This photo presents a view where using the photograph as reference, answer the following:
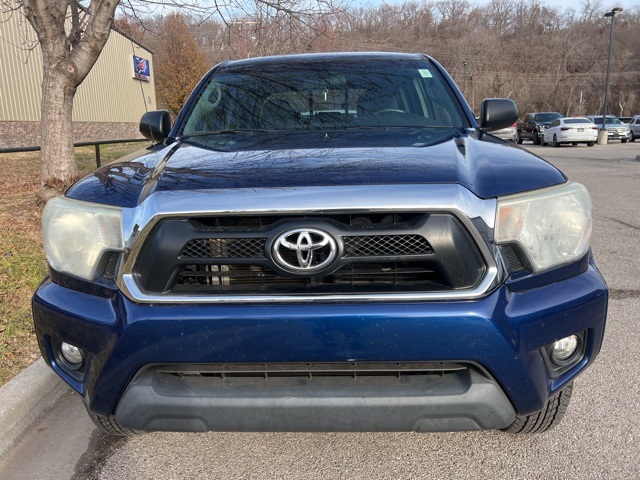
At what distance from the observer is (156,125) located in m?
3.43

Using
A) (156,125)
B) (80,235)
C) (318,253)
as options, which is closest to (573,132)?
(156,125)

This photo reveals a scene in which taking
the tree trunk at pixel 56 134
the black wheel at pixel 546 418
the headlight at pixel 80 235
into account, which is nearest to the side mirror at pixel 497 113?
the black wheel at pixel 546 418

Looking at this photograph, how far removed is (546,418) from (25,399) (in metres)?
2.43

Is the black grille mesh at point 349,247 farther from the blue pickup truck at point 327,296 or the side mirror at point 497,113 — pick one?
the side mirror at point 497,113

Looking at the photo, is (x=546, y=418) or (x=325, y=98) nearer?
(x=546, y=418)

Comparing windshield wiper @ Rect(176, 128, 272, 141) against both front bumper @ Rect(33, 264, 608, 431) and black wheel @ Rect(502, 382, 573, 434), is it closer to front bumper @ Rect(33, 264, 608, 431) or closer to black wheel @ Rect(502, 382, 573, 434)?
front bumper @ Rect(33, 264, 608, 431)

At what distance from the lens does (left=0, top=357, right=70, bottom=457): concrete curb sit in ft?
8.66

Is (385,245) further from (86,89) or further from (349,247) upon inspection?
(86,89)

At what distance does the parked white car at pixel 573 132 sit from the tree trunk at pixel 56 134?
26.7 metres

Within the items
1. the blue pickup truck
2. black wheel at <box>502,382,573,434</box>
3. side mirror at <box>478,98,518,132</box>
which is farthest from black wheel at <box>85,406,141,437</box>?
side mirror at <box>478,98,518,132</box>

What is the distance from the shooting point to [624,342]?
139 inches

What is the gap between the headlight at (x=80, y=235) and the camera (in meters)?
2.00

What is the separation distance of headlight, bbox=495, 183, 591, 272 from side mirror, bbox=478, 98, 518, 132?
1.40 metres

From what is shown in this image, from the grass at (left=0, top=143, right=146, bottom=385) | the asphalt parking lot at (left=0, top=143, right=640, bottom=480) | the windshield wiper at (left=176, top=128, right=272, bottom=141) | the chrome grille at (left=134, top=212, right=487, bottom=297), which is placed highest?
the windshield wiper at (left=176, top=128, right=272, bottom=141)
